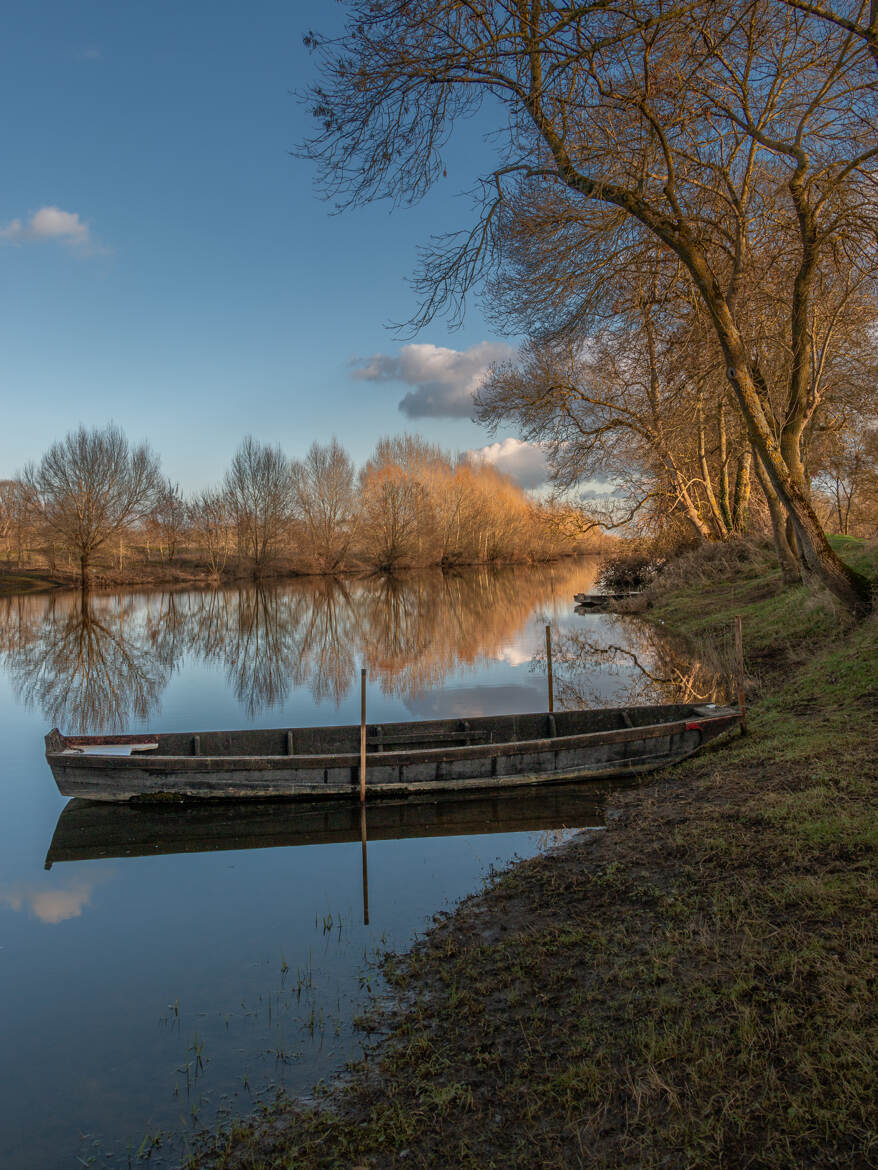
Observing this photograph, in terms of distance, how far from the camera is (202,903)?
22.6 ft

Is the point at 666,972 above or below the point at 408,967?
above

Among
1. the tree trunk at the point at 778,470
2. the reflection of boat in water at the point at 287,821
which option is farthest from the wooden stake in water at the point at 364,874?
the tree trunk at the point at 778,470

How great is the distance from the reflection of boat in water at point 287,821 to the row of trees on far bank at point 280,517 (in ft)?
149

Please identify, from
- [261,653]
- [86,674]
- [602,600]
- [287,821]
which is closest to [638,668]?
[287,821]

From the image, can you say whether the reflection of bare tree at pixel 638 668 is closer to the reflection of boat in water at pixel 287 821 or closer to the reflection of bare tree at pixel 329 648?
the reflection of boat in water at pixel 287 821

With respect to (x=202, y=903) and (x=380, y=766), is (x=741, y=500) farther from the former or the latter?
(x=202, y=903)

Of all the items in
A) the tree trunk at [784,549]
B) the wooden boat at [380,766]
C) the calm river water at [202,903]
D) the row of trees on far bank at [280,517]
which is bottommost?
the calm river water at [202,903]

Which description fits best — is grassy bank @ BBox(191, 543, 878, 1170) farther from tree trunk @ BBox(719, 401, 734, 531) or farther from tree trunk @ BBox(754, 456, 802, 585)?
tree trunk @ BBox(719, 401, 734, 531)

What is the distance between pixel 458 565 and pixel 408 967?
59.7 m

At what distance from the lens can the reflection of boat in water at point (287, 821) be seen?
8320mm

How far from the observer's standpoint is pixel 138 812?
368 inches

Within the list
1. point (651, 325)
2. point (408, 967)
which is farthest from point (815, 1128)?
point (651, 325)

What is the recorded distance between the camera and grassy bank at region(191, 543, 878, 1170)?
296cm

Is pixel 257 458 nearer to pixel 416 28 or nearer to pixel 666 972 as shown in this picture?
pixel 416 28
